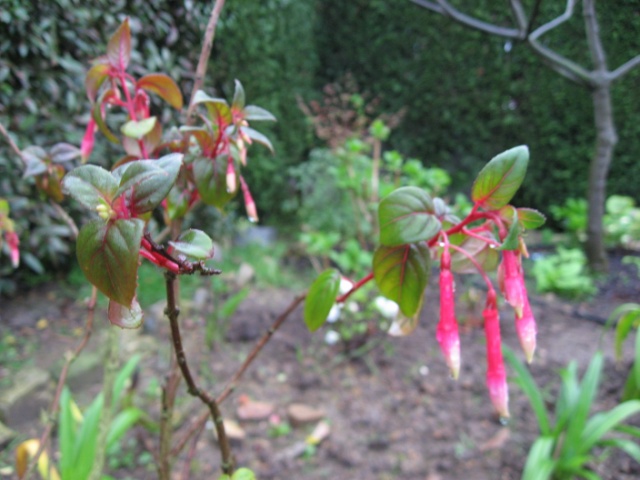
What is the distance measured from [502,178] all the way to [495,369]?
169 millimetres

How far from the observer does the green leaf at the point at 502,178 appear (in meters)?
0.34

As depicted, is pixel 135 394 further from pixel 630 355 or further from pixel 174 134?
pixel 630 355

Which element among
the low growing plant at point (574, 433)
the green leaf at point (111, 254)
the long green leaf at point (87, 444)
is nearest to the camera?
the green leaf at point (111, 254)

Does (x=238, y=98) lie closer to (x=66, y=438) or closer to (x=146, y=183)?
(x=146, y=183)

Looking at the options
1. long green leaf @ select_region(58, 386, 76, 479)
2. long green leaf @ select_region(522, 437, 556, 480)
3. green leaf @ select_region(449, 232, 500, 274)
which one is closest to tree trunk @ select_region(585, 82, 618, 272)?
long green leaf @ select_region(522, 437, 556, 480)

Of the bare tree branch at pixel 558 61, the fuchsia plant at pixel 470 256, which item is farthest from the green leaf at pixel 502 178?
the bare tree branch at pixel 558 61

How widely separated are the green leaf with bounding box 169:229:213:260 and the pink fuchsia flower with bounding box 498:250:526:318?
0.80 ft

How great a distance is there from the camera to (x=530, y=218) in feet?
1.22

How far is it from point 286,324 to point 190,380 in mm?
1671

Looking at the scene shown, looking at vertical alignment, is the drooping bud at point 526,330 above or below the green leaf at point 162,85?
below

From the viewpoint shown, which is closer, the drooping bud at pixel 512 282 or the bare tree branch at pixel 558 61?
the drooping bud at pixel 512 282

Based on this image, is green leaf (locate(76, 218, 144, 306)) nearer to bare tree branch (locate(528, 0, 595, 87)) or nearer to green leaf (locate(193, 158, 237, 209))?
green leaf (locate(193, 158, 237, 209))

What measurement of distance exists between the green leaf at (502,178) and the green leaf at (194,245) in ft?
0.76

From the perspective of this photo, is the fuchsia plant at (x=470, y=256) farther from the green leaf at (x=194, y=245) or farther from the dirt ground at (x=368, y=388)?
the dirt ground at (x=368, y=388)
